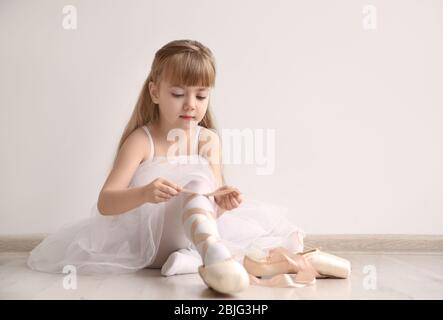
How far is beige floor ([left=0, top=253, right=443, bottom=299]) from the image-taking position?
114 cm

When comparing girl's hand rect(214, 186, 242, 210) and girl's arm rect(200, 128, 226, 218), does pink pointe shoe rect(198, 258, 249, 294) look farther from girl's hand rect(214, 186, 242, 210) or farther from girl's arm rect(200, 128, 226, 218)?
girl's arm rect(200, 128, 226, 218)

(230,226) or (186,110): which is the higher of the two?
(186,110)

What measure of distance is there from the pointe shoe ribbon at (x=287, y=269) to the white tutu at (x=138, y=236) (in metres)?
0.09

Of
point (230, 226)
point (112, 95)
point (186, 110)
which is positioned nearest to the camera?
point (186, 110)

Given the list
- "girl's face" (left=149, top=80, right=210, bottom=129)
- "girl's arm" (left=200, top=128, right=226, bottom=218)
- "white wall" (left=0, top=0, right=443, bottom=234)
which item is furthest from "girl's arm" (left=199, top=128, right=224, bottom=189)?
"white wall" (left=0, top=0, right=443, bottom=234)

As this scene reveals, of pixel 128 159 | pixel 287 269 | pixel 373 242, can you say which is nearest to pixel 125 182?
pixel 128 159

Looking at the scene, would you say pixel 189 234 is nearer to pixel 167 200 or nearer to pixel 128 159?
pixel 167 200

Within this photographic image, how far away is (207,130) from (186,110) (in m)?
0.17

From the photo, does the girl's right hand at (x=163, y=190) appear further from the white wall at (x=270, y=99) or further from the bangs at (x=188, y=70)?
the white wall at (x=270, y=99)

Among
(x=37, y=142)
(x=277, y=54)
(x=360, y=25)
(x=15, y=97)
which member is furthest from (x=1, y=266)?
(x=360, y=25)

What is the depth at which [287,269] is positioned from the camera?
4.26ft

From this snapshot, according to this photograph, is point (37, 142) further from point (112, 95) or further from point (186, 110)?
point (186, 110)

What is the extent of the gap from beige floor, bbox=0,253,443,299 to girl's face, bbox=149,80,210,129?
39 cm
